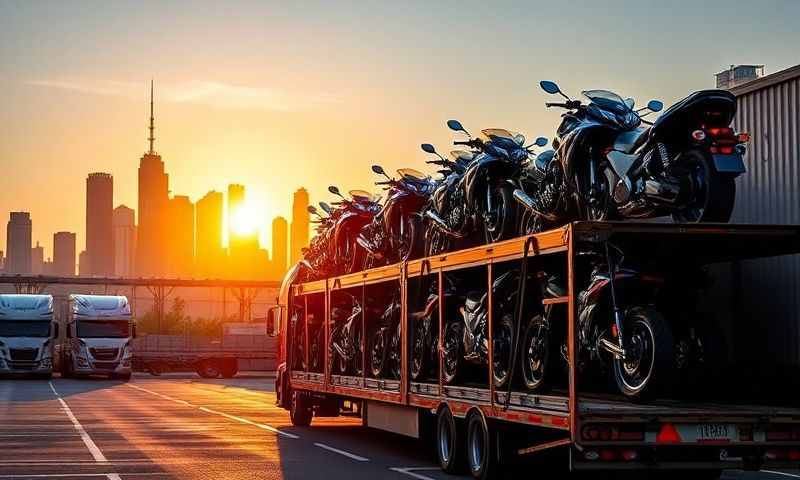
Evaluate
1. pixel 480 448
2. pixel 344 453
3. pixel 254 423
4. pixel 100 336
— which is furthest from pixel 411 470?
pixel 100 336

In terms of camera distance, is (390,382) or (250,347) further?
(250,347)

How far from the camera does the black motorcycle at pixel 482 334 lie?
13.4 meters

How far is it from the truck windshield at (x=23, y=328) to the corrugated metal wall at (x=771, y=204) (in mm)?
41059

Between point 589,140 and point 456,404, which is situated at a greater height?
point 589,140

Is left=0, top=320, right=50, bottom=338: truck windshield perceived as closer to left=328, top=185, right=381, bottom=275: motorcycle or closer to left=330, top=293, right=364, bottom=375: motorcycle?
left=328, top=185, right=381, bottom=275: motorcycle

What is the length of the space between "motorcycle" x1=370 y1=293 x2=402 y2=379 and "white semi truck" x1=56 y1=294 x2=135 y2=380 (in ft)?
116

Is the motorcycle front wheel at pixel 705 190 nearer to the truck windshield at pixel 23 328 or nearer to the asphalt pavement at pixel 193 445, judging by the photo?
the asphalt pavement at pixel 193 445

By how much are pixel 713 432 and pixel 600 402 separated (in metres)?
1.02

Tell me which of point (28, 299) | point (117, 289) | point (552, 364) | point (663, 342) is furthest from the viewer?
point (117, 289)

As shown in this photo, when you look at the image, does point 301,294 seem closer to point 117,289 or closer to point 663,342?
point 663,342

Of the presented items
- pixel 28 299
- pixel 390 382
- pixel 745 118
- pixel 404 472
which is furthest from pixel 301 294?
pixel 28 299

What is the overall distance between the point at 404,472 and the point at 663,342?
5.04 meters

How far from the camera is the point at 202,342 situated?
6119 cm

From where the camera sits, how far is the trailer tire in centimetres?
5956
